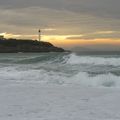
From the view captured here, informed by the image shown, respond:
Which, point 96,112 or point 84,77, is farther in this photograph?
point 84,77

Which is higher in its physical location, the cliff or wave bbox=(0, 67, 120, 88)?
the cliff

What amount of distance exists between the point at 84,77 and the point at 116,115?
8375 mm

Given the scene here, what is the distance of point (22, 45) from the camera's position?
110125mm

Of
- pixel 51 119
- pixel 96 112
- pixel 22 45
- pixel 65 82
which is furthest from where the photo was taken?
pixel 22 45

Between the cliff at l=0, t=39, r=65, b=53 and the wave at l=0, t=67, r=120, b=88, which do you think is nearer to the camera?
the wave at l=0, t=67, r=120, b=88

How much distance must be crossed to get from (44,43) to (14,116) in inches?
4329

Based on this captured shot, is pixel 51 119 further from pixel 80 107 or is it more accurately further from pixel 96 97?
pixel 96 97

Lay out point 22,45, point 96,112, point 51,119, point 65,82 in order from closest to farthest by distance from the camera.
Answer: point 51,119, point 96,112, point 65,82, point 22,45

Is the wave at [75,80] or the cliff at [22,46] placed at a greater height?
the cliff at [22,46]

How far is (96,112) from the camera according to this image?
768 cm

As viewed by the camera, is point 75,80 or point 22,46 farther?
point 22,46

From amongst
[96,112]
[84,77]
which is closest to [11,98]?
[96,112]

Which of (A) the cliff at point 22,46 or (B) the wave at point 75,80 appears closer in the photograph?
(B) the wave at point 75,80

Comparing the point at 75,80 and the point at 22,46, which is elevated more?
the point at 22,46
